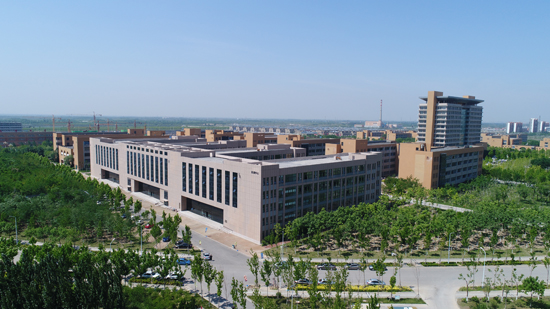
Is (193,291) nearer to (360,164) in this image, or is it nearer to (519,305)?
(519,305)

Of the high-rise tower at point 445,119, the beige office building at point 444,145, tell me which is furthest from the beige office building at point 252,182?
the high-rise tower at point 445,119

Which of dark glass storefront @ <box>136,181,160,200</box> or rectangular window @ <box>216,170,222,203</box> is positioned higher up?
rectangular window @ <box>216,170,222,203</box>

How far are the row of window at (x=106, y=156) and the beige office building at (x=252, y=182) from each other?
858 centimetres

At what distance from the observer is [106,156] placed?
281 feet

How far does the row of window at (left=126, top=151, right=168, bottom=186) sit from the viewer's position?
64812 millimetres

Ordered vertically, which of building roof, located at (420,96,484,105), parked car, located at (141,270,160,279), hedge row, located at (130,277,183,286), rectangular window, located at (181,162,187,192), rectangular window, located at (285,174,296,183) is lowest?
hedge row, located at (130,277,183,286)

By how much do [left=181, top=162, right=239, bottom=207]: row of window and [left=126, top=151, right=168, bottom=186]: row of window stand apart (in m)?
7.37

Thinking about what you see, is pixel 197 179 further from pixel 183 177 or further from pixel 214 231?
pixel 214 231

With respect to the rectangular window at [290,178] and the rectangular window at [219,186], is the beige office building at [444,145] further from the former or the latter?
the rectangular window at [219,186]

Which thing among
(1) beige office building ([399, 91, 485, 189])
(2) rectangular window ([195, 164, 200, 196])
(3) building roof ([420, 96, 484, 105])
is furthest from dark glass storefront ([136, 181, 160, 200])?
(3) building roof ([420, 96, 484, 105])

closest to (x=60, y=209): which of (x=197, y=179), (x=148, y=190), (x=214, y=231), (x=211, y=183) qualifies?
(x=197, y=179)

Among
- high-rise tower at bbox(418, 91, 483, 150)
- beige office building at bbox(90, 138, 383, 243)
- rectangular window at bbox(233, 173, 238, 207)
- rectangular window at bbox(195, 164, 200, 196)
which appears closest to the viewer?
beige office building at bbox(90, 138, 383, 243)

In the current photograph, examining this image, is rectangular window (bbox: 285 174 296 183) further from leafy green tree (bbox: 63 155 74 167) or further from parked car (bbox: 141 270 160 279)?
leafy green tree (bbox: 63 155 74 167)

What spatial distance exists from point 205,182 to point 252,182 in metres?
11.6
